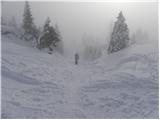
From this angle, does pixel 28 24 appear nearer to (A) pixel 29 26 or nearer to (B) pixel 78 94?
(A) pixel 29 26

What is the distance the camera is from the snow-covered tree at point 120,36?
43000mm

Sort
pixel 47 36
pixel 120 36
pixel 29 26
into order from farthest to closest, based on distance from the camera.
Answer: pixel 29 26 → pixel 120 36 → pixel 47 36

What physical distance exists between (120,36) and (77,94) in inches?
1135

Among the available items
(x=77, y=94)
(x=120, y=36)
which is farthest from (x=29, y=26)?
(x=77, y=94)

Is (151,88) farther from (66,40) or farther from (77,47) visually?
(66,40)

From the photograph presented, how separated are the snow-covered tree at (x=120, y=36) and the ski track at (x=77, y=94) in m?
21.4

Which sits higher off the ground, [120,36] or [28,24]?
[28,24]

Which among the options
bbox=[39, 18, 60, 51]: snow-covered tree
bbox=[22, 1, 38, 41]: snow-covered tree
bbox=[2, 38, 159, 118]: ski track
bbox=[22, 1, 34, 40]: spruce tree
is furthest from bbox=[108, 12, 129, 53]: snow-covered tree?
bbox=[2, 38, 159, 118]: ski track

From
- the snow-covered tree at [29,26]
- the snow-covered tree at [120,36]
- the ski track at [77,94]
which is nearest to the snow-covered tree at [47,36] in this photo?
the snow-covered tree at [120,36]

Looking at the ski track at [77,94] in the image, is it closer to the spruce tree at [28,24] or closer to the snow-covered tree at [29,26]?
the snow-covered tree at [29,26]

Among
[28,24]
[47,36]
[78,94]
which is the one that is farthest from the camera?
[28,24]

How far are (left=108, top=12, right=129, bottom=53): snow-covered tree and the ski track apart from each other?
2143cm

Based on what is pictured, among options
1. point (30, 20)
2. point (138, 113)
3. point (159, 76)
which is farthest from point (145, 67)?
point (30, 20)

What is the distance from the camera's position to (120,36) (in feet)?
142
